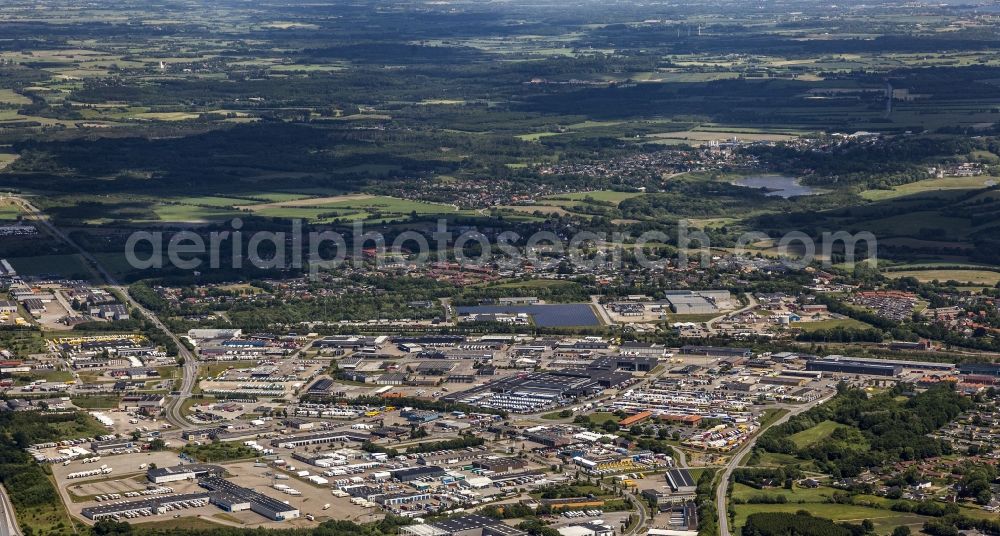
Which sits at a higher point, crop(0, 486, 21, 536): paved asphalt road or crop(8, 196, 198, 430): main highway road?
crop(0, 486, 21, 536): paved asphalt road

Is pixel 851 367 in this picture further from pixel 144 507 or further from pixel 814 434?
pixel 144 507

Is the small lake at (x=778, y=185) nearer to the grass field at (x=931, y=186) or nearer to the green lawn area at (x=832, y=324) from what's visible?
the grass field at (x=931, y=186)

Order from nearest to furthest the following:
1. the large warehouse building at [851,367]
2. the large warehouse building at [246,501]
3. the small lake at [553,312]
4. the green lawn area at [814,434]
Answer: the large warehouse building at [246,501], the green lawn area at [814,434], the large warehouse building at [851,367], the small lake at [553,312]

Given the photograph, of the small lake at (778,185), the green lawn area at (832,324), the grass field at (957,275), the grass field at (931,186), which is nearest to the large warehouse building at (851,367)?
the green lawn area at (832,324)

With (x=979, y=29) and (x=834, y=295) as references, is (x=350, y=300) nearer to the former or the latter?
(x=834, y=295)

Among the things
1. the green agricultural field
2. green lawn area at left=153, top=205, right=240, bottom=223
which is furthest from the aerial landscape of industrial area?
the green agricultural field

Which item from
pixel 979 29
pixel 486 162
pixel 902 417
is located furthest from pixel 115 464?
pixel 979 29

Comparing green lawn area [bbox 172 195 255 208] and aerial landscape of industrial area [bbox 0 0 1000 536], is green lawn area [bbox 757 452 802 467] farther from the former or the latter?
green lawn area [bbox 172 195 255 208]
